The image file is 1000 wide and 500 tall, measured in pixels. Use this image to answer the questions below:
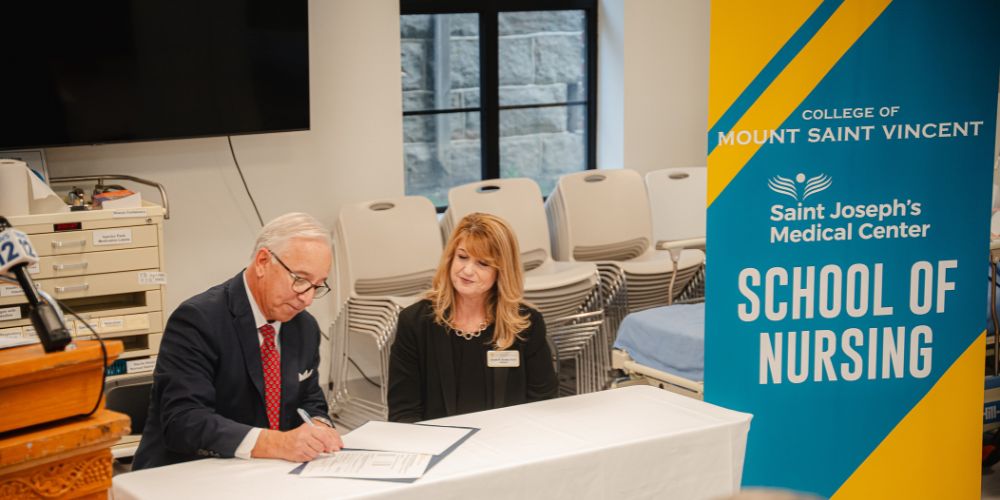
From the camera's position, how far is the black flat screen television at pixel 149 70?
15.2 feet

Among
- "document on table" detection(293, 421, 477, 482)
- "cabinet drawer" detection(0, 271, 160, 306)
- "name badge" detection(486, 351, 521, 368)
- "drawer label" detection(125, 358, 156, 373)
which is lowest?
"drawer label" detection(125, 358, 156, 373)

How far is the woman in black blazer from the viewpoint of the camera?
3393 mm

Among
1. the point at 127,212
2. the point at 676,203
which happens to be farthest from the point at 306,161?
the point at 676,203

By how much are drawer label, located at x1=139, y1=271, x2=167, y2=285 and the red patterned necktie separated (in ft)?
6.63

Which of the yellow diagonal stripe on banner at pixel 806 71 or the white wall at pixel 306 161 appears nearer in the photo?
the yellow diagonal stripe on banner at pixel 806 71

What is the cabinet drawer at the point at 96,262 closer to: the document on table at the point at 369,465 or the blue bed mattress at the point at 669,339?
the blue bed mattress at the point at 669,339

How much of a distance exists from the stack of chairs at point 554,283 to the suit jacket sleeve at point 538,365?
150cm

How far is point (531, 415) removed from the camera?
2.95 m

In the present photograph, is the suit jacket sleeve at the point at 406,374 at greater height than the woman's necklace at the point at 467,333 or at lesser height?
lesser

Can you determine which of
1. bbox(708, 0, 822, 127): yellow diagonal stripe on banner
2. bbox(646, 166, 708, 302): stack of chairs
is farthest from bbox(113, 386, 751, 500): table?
bbox(646, 166, 708, 302): stack of chairs

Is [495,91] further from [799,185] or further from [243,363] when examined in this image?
[243,363]

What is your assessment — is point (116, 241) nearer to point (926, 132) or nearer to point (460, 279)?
point (460, 279)

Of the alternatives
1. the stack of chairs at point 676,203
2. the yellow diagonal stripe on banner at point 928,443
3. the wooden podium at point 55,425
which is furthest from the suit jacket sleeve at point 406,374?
the stack of chairs at point 676,203

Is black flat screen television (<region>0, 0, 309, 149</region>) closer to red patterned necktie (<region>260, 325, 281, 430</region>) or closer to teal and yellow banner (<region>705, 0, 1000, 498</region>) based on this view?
red patterned necktie (<region>260, 325, 281, 430</region>)
